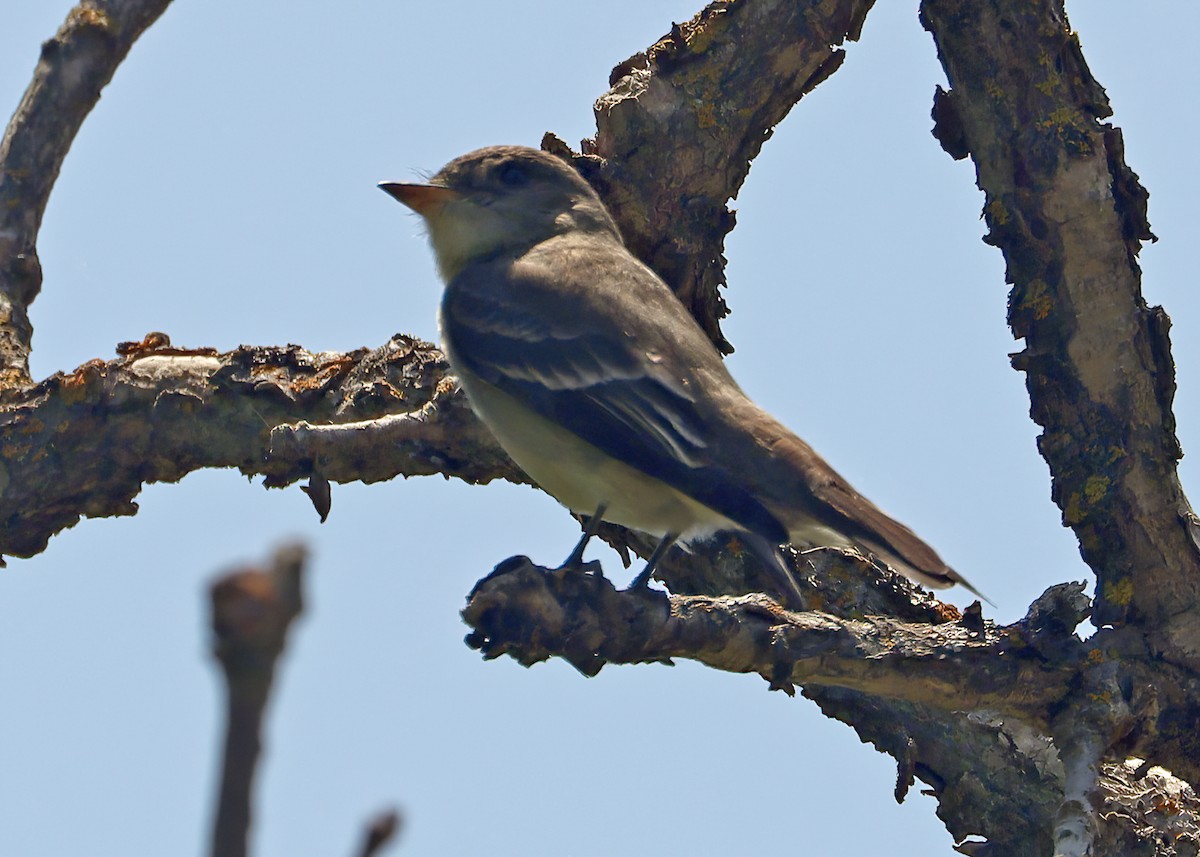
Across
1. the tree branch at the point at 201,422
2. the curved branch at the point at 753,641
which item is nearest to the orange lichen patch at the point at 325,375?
the tree branch at the point at 201,422

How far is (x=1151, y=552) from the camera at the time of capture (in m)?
5.41

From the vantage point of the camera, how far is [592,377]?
227 inches

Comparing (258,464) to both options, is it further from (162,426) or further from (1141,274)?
(1141,274)

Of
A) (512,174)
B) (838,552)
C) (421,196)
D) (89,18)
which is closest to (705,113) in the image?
(512,174)

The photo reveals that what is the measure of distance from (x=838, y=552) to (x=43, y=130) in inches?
178

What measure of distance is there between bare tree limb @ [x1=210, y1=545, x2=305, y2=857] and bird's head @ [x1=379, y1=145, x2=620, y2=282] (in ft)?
19.8

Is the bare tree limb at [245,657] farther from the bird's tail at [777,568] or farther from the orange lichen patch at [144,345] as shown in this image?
the orange lichen patch at [144,345]

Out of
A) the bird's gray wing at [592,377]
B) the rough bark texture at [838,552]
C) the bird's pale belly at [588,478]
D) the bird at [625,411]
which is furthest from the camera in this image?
the bird's pale belly at [588,478]

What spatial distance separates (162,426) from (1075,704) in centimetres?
427

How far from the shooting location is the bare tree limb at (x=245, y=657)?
2.90 feet

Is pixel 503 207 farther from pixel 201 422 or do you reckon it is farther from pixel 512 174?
pixel 201 422

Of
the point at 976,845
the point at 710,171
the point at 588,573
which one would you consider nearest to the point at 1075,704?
the point at 976,845

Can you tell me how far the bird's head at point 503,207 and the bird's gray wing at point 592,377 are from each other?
47 centimetres

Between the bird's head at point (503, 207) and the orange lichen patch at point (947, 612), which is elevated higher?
the bird's head at point (503, 207)
